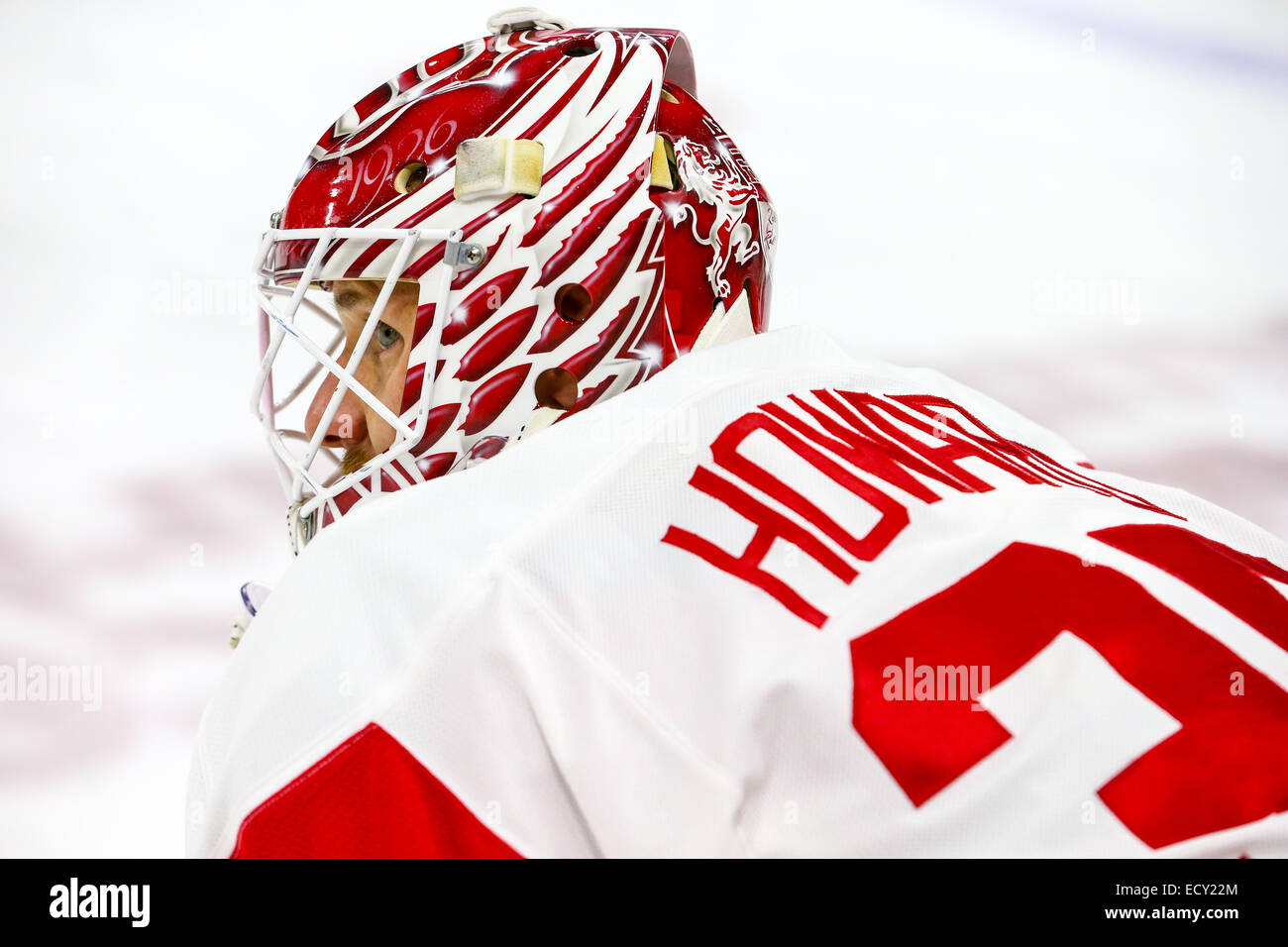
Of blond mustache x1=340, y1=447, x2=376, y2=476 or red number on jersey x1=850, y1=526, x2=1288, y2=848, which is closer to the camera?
red number on jersey x1=850, y1=526, x2=1288, y2=848

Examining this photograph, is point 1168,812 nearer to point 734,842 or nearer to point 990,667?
point 990,667

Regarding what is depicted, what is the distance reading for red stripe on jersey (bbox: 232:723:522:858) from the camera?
25.1 inches

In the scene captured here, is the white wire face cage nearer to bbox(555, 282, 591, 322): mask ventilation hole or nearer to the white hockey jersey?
bbox(555, 282, 591, 322): mask ventilation hole

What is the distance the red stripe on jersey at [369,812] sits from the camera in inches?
25.1

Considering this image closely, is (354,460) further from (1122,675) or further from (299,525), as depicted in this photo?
(1122,675)

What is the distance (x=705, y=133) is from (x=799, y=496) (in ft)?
2.00

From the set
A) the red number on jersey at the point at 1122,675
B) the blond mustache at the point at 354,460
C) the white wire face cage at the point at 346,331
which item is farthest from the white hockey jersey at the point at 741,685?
the blond mustache at the point at 354,460

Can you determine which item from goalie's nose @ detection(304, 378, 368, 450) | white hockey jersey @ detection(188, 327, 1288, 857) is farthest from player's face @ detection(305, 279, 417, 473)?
white hockey jersey @ detection(188, 327, 1288, 857)

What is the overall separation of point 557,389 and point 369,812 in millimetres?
543

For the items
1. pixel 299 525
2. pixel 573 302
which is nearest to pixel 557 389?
pixel 573 302

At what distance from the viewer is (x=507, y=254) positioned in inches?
42.7

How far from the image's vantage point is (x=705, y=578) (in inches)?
27.0

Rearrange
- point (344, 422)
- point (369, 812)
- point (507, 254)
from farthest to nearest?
point (344, 422)
point (507, 254)
point (369, 812)
